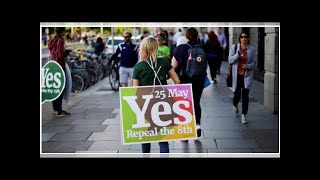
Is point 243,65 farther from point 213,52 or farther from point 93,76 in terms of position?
point 93,76

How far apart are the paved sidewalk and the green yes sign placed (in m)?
0.65

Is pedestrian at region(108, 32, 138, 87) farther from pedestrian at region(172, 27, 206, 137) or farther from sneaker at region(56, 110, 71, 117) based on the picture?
pedestrian at region(172, 27, 206, 137)

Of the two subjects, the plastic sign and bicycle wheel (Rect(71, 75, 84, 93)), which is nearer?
the plastic sign

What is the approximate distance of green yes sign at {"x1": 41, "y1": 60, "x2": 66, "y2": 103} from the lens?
6.64 metres

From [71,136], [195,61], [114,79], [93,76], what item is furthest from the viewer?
[93,76]

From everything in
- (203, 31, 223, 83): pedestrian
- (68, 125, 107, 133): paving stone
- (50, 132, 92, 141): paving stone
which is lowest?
(50, 132, 92, 141): paving stone

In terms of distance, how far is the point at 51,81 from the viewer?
22.4ft

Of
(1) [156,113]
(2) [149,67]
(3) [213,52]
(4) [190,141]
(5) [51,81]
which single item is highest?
(3) [213,52]

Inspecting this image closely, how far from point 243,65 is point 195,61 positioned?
48.2 inches

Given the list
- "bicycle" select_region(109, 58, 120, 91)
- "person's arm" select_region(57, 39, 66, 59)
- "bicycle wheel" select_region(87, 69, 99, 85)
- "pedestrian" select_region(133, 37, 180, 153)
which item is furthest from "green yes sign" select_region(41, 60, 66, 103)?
"bicycle wheel" select_region(87, 69, 99, 85)

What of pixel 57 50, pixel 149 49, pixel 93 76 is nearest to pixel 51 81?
pixel 57 50
